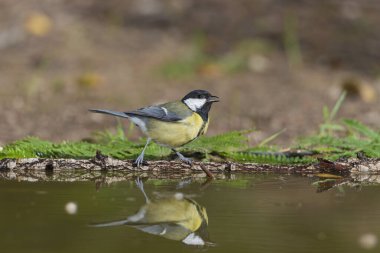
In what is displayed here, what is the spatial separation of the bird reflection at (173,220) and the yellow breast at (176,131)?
1168mm

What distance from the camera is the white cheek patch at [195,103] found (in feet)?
17.4

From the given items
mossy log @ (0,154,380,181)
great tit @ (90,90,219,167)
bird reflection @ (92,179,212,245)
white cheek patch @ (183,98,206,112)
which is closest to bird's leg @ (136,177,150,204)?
bird reflection @ (92,179,212,245)

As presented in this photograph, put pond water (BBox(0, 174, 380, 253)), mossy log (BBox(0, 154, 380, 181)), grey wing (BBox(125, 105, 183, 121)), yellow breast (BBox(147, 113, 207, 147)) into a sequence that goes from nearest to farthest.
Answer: pond water (BBox(0, 174, 380, 253)) → mossy log (BBox(0, 154, 380, 181)) → yellow breast (BBox(147, 113, 207, 147)) → grey wing (BBox(125, 105, 183, 121))

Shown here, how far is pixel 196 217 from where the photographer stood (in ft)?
11.3

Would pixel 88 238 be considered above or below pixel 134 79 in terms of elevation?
below

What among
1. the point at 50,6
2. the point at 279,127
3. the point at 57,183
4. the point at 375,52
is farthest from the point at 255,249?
the point at 50,6

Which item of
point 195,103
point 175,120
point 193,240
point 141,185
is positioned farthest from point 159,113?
point 193,240

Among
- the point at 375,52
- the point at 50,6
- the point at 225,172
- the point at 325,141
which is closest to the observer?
the point at 225,172

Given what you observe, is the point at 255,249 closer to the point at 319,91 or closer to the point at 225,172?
the point at 225,172

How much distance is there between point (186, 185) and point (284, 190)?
51 cm

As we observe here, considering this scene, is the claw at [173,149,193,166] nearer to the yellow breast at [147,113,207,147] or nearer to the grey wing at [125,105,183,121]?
the yellow breast at [147,113,207,147]

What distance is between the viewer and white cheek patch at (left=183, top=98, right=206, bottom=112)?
5289 mm

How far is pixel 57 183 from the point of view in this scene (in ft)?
13.7

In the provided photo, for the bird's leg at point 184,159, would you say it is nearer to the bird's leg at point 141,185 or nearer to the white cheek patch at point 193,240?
the bird's leg at point 141,185
